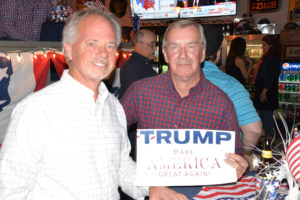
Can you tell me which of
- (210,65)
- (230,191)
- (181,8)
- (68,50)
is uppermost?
(181,8)

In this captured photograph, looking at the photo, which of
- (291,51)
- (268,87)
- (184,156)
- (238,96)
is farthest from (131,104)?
(291,51)

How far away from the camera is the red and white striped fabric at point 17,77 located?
3.50 metres

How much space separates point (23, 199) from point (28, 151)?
0.23 m

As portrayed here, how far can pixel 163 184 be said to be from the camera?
1.50 m

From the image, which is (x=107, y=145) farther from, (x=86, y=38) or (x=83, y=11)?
(x=83, y=11)

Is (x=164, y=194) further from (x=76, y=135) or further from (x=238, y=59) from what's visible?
(x=238, y=59)

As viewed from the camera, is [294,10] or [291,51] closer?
[291,51]

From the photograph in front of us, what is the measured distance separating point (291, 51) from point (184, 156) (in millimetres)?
7258

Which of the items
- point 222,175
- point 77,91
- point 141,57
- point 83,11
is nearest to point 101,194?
point 77,91

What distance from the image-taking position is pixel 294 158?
1247 mm

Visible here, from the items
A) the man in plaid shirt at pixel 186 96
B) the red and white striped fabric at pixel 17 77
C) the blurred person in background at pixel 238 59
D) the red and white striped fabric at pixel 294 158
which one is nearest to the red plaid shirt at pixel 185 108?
the man in plaid shirt at pixel 186 96

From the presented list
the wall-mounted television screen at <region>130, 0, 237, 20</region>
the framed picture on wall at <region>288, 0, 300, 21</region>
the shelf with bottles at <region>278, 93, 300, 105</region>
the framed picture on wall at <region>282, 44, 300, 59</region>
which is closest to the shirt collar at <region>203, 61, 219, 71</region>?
the framed picture on wall at <region>282, 44, 300, 59</region>

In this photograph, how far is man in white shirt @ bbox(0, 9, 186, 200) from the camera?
1285mm

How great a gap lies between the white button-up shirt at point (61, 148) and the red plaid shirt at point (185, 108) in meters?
0.50
